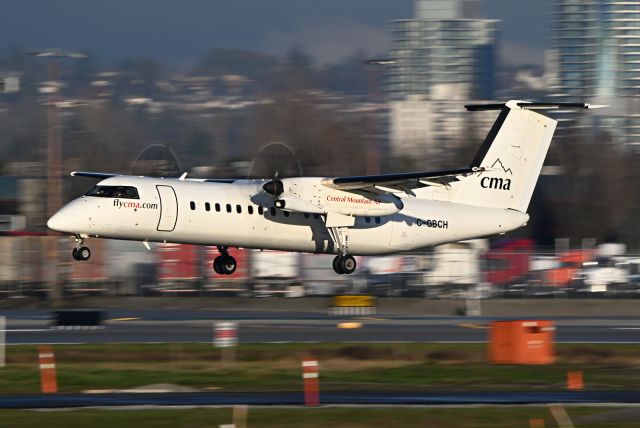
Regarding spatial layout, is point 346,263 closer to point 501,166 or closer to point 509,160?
point 501,166

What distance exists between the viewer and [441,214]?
3741 centimetres

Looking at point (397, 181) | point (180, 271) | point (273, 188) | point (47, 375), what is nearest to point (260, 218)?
point (273, 188)

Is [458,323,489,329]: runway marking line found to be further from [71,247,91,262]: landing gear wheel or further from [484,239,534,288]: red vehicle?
[71,247,91,262]: landing gear wheel

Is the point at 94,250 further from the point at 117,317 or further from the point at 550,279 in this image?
the point at 550,279

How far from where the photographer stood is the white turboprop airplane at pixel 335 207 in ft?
106

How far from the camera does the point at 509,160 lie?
→ 127 feet

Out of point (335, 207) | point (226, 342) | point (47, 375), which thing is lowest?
point (47, 375)

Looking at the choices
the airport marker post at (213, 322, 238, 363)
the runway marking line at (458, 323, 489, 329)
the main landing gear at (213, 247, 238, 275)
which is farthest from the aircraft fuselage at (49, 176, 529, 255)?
the runway marking line at (458, 323, 489, 329)

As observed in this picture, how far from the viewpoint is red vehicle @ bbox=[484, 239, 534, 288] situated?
182ft

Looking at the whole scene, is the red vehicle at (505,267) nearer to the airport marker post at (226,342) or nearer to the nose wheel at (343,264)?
the nose wheel at (343,264)

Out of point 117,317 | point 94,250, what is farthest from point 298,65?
point 117,317

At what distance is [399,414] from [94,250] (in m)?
40.1

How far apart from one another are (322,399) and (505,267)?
33.9 metres

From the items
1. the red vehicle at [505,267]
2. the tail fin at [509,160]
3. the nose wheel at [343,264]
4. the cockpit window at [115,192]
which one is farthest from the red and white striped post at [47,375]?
the red vehicle at [505,267]
